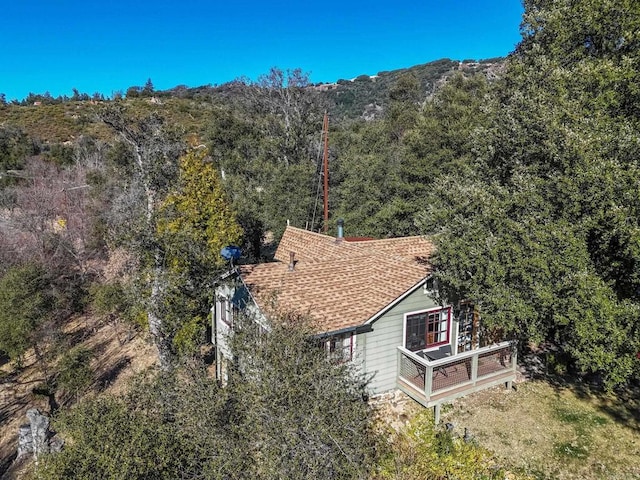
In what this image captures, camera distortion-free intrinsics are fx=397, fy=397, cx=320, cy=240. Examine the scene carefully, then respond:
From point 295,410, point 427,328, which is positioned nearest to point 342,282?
point 427,328

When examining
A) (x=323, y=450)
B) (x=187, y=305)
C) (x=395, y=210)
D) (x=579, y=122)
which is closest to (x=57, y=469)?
(x=323, y=450)

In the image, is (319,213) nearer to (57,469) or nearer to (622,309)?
(622,309)

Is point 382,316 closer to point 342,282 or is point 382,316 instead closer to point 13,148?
point 342,282

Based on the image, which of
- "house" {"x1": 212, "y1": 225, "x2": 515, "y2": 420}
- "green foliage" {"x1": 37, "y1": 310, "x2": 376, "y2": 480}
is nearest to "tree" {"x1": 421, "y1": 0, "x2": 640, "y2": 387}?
"house" {"x1": 212, "y1": 225, "x2": 515, "y2": 420}

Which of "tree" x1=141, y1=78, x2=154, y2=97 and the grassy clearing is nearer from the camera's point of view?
the grassy clearing

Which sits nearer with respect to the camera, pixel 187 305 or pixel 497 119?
pixel 187 305

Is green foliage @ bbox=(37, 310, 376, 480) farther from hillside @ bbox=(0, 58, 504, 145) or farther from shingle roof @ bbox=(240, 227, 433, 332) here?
hillside @ bbox=(0, 58, 504, 145)
